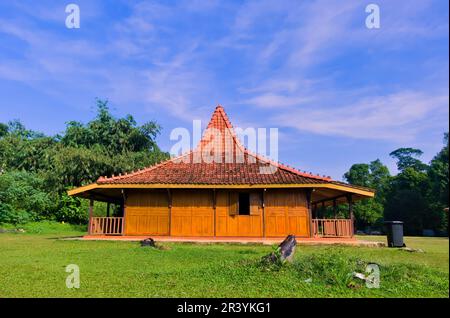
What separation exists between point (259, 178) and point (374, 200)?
35167 mm

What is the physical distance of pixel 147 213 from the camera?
51.0ft

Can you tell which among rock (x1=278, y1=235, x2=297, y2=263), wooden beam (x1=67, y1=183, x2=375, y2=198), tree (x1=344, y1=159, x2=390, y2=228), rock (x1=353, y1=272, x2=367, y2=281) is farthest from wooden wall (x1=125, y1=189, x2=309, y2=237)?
tree (x1=344, y1=159, x2=390, y2=228)

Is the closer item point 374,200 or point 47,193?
point 47,193

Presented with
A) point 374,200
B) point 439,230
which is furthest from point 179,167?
point 374,200

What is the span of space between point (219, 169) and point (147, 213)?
12.0 ft

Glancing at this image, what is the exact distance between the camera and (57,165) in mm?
29109

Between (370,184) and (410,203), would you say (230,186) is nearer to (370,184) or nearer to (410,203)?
(410,203)

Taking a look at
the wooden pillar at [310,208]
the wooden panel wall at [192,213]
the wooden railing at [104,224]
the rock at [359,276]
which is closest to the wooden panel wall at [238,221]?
the wooden panel wall at [192,213]

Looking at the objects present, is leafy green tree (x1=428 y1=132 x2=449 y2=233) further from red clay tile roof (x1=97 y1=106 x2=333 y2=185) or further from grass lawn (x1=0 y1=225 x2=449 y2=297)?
grass lawn (x1=0 y1=225 x2=449 y2=297)

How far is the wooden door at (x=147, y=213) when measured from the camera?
15367 mm

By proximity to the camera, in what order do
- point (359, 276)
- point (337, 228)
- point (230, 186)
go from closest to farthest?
1. point (359, 276)
2. point (230, 186)
3. point (337, 228)

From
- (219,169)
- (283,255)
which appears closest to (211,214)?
(219,169)

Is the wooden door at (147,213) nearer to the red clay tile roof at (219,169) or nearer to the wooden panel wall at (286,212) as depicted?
the red clay tile roof at (219,169)

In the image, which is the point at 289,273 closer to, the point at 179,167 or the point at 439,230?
the point at 179,167
